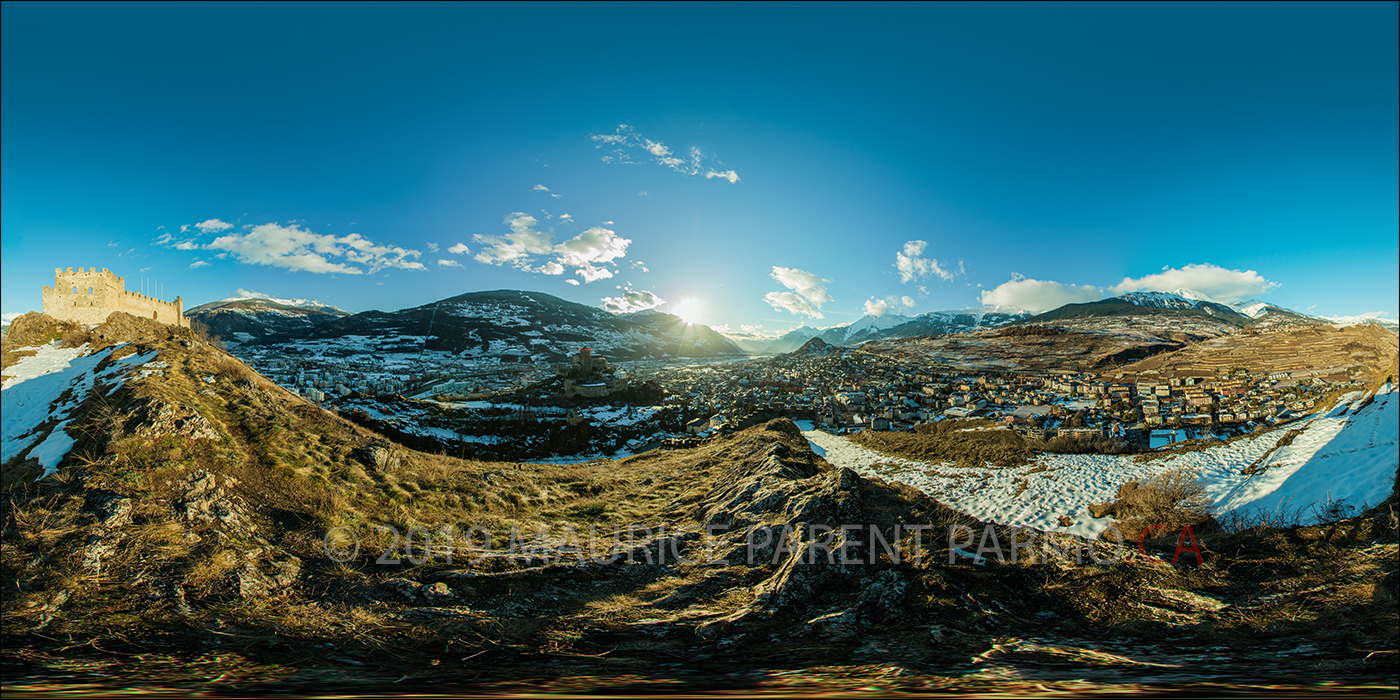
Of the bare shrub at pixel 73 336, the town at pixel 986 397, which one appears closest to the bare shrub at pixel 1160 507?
the town at pixel 986 397

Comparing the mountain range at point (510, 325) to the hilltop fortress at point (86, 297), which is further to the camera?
the mountain range at point (510, 325)

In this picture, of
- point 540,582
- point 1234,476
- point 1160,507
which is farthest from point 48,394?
point 1234,476

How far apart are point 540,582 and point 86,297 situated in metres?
22.8

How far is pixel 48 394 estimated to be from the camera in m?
9.52

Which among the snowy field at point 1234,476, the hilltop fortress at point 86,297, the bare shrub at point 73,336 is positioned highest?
the hilltop fortress at point 86,297

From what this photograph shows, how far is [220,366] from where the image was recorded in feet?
35.8

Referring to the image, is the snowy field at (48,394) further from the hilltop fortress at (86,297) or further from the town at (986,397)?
the town at (986,397)

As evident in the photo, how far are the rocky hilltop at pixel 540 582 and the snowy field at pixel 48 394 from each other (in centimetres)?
12

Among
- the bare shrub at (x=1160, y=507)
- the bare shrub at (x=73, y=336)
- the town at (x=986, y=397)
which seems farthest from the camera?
the town at (x=986, y=397)

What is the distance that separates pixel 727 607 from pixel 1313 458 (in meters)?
15.5

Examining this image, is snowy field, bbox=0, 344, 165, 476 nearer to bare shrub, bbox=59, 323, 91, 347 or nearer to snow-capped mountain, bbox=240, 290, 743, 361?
bare shrub, bbox=59, 323, 91, 347

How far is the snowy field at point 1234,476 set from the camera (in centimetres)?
887

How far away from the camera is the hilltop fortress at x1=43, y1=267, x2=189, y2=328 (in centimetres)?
1496

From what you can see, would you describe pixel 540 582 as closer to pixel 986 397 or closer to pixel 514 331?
pixel 986 397
